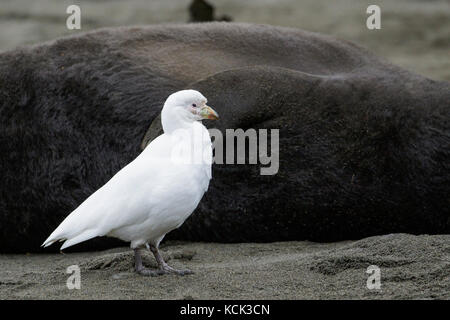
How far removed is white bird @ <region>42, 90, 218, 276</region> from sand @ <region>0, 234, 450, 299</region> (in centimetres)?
25

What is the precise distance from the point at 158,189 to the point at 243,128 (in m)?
1.62

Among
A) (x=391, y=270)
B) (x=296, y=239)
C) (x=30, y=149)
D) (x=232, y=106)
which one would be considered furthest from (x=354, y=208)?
(x=30, y=149)

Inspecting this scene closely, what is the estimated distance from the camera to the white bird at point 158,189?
3.94 metres

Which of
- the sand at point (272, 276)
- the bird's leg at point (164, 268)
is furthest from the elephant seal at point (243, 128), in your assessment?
the bird's leg at point (164, 268)

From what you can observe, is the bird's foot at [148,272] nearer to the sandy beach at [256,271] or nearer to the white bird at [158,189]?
the sandy beach at [256,271]

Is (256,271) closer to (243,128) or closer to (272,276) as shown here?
(272,276)

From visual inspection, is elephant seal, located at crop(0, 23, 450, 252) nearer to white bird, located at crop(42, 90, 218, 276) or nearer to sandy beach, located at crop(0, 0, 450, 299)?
sandy beach, located at crop(0, 0, 450, 299)

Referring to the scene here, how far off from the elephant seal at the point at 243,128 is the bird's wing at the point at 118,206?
127cm

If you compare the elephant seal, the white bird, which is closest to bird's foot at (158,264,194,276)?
the white bird

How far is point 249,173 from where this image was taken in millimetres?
5465

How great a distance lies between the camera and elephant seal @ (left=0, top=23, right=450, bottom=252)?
542 cm

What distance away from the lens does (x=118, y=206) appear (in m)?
4.00

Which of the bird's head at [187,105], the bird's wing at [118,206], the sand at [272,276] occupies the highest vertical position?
the bird's head at [187,105]

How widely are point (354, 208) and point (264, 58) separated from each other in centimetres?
135
